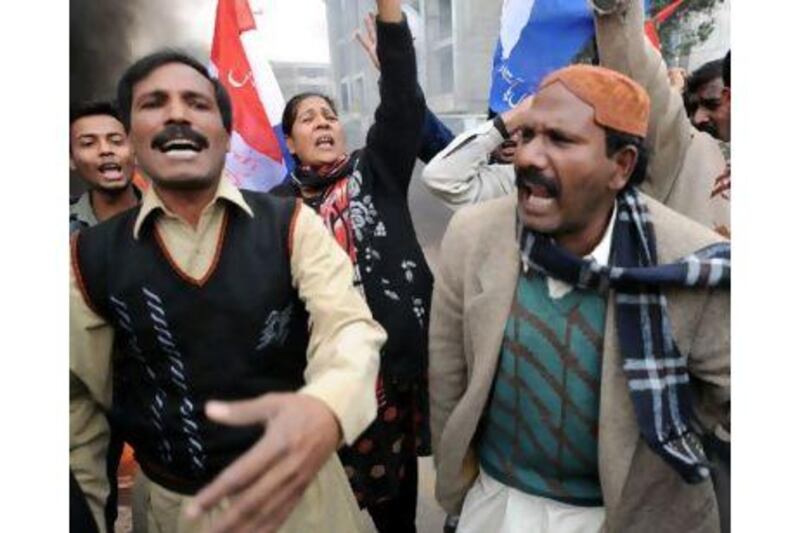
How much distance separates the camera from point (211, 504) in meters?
0.96

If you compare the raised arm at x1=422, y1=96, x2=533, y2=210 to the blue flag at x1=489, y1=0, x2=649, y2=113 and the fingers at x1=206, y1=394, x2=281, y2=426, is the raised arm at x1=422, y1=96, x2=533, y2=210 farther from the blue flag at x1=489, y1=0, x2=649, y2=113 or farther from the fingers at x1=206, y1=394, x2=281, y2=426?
the fingers at x1=206, y1=394, x2=281, y2=426

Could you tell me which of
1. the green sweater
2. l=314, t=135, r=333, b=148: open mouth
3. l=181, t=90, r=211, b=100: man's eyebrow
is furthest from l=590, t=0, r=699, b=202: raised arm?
l=181, t=90, r=211, b=100: man's eyebrow

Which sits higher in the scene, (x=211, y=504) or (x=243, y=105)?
(x=243, y=105)

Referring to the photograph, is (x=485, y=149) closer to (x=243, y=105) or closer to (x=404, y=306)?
(x=404, y=306)

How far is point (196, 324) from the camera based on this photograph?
1.52 meters

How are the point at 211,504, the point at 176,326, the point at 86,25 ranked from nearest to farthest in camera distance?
the point at 211,504 < the point at 176,326 < the point at 86,25

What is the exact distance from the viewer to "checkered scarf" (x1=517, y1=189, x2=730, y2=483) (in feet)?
4.92

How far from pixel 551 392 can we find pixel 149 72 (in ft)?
3.89

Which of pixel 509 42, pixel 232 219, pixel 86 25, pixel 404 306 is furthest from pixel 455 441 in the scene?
pixel 86 25

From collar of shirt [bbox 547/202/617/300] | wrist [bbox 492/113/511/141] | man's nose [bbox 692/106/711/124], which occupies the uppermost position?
man's nose [bbox 692/106/711/124]

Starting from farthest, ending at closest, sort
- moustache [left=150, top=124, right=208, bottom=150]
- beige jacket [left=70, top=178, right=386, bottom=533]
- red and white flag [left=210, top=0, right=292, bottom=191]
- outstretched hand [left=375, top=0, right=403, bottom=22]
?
red and white flag [left=210, top=0, right=292, bottom=191] → outstretched hand [left=375, top=0, right=403, bottom=22] → moustache [left=150, top=124, right=208, bottom=150] → beige jacket [left=70, top=178, right=386, bottom=533]

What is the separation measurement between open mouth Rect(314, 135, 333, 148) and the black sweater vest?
3.24 feet

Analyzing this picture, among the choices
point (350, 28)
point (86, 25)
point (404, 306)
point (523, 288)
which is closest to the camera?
point (523, 288)

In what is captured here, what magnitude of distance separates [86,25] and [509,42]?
856 centimetres
